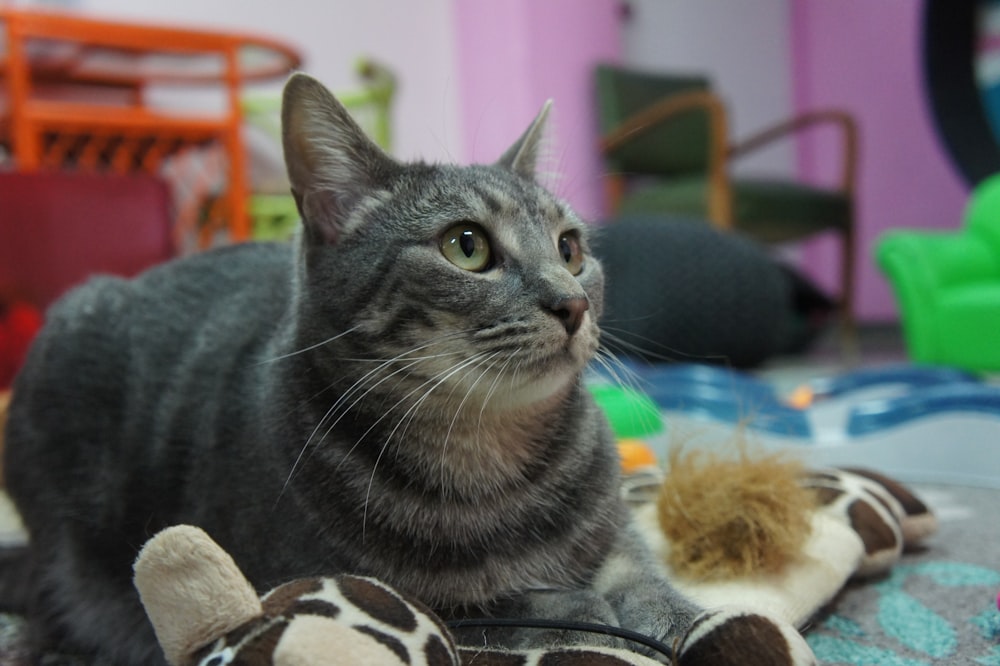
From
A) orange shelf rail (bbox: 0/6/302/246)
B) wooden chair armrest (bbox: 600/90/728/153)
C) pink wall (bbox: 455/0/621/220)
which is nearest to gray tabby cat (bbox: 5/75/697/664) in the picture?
orange shelf rail (bbox: 0/6/302/246)

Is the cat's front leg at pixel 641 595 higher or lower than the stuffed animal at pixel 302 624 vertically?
lower

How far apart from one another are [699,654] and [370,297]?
0.40 meters

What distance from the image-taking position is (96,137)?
257 cm

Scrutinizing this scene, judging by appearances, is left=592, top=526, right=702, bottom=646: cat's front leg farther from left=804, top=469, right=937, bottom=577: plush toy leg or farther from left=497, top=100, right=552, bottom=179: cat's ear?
left=497, top=100, right=552, bottom=179: cat's ear

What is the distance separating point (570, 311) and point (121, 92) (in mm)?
2823

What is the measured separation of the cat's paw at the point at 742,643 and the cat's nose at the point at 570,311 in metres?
0.26

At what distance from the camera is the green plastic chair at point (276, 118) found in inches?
115

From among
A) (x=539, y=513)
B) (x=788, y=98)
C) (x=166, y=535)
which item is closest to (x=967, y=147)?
(x=788, y=98)

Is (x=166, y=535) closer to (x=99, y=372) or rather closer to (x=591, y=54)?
(x=99, y=372)

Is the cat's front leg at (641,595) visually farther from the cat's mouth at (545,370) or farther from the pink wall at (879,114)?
the pink wall at (879,114)

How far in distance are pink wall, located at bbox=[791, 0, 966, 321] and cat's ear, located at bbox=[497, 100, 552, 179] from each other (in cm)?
371

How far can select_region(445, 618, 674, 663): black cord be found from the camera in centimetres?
66

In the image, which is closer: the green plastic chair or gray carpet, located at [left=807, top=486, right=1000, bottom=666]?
gray carpet, located at [left=807, top=486, right=1000, bottom=666]

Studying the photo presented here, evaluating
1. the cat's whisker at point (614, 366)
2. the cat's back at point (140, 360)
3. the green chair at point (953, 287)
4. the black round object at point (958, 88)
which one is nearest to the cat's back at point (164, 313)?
the cat's back at point (140, 360)
